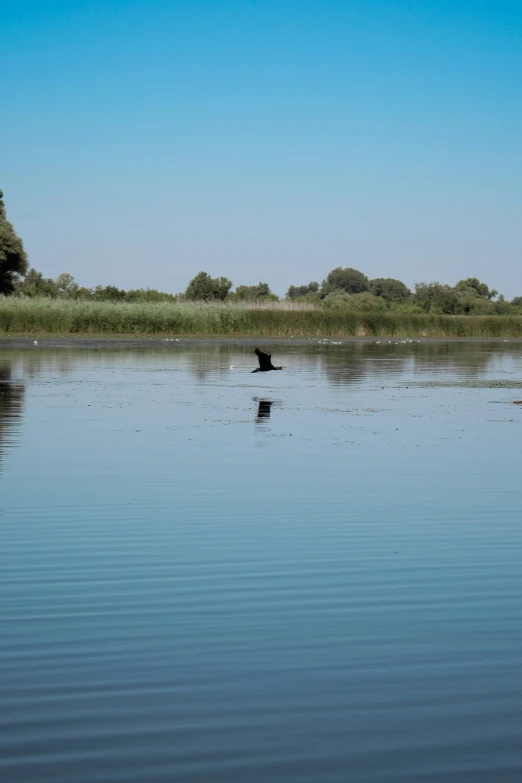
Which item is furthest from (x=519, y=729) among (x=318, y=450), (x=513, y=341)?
(x=513, y=341)

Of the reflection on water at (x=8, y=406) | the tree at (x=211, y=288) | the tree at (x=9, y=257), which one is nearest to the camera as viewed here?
the reflection on water at (x=8, y=406)

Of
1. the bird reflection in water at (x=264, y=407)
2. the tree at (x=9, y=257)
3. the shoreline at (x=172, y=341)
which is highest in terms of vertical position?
the tree at (x=9, y=257)

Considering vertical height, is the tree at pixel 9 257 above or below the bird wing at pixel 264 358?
above

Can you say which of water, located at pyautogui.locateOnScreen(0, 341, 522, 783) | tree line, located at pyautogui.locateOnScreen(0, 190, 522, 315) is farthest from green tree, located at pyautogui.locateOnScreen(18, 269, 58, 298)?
water, located at pyautogui.locateOnScreen(0, 341, 522, 783)

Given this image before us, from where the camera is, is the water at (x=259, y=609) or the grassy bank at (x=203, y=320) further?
the grassy bank at (x=203, y=320)

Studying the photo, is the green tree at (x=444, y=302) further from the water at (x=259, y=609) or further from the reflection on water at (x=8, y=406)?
the water at (x=259, y=609)

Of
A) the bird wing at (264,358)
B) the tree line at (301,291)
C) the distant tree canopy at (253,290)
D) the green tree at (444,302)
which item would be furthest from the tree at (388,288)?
the bird wing at (264,358)

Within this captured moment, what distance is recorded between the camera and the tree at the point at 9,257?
272ft

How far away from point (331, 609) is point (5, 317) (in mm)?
60210

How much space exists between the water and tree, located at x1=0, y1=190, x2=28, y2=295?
221ft

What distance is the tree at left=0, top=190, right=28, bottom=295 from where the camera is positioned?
82875 millimetres

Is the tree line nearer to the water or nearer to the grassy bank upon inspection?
the grassy bank

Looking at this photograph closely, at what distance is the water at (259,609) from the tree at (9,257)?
67.4m

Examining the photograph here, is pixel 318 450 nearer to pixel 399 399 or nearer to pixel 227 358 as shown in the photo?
pixel 399 399
